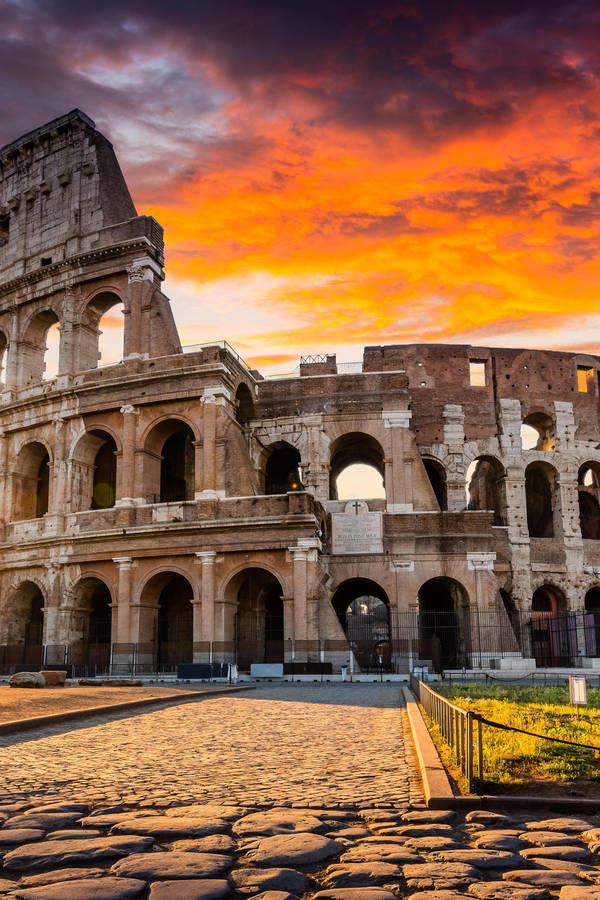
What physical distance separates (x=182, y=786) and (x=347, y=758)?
2.04 m

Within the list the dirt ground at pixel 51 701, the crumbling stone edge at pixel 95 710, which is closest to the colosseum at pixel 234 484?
the crumbling stone edge at pixel 95 710

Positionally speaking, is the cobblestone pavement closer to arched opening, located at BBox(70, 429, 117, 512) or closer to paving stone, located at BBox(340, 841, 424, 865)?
paving stone, located at BBox(340, 841, 424, 865)

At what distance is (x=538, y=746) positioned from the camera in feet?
26.0

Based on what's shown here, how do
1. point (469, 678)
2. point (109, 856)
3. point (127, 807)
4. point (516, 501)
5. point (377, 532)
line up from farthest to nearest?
1. point (516, 501)
2. point (377, 532)
3. point (469, 678)
4. point (127, 807)
5. point (109, 856)

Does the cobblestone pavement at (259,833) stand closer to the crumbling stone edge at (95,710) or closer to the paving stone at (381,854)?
the paving stone at (381,854)

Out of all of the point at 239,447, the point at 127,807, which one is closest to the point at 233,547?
the point at 239,447

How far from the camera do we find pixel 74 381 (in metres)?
30.6

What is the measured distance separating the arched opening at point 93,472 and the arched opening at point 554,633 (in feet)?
57.1

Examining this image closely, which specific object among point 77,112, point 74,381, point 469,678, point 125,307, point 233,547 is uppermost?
point 77,112

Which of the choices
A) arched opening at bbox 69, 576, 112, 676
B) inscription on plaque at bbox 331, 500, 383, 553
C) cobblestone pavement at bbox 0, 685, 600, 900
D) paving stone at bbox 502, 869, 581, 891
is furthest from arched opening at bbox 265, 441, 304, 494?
paving stone at bbox 502, 869, 581, 891

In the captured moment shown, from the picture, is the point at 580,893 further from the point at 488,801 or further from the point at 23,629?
the point at 23,629

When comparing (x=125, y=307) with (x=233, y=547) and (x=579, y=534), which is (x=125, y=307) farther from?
(x=579, y=534)

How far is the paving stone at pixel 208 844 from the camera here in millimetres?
4260

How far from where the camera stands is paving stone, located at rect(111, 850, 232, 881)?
3820mm
